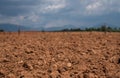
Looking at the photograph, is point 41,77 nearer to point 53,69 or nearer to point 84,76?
point 53,69

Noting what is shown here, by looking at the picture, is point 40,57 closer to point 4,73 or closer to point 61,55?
point 61,55

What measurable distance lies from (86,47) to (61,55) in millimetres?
2118

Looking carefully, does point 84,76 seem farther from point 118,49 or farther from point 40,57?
point 118,49

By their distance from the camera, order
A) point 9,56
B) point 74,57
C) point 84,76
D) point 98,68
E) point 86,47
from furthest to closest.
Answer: point 86,47 < point 9,56 < point 74,57 < point 98,68 < point 84,76

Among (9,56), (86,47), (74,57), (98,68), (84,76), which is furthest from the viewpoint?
(86,47)

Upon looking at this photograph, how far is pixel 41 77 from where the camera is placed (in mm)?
10641

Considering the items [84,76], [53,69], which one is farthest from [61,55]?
[84,76]

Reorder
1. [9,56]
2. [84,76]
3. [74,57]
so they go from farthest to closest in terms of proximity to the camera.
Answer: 1. [9,56]
2. [74,57]
3. [84,76]

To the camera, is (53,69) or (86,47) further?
(86,47)

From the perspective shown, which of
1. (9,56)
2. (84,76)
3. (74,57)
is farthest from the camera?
(9,56)

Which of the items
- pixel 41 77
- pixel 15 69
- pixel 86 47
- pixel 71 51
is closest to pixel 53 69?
pixel 41 77

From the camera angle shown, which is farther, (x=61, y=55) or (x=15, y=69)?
(x=61, y=55)

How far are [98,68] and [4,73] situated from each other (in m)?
3.33

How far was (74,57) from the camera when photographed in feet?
41.4
